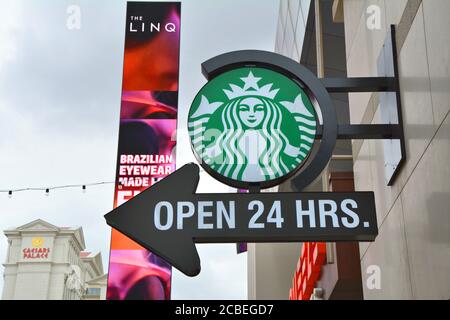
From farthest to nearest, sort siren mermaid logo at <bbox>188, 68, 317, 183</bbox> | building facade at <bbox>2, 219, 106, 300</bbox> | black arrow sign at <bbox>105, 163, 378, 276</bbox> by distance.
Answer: building facade at <bbox>2, 219, 106, 300</bbox>
siren mermaid logo at <bbox>188, 68, 317, 183</bbox>
black arrow sign at <bbox>105, 163, 378, 276</bbox>

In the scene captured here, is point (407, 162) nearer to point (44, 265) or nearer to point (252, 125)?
point (252, 125)

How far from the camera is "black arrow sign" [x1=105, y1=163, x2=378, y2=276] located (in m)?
5.02

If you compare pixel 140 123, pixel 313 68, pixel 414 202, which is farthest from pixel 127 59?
pixel 414 202

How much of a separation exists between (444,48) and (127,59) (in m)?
11.9

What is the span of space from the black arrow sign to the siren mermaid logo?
49 cm

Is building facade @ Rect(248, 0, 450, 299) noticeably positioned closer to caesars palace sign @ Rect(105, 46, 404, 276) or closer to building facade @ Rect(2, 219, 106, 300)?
caesars palace sign @ Rect(105, 46, 404, 276)

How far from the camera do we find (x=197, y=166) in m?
5.28

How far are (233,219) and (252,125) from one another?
1057 millimetres

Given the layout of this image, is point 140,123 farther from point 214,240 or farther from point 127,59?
point 214,240

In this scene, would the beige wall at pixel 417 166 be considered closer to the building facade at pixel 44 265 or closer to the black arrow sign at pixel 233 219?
the black arrow sign at pixel 233 219

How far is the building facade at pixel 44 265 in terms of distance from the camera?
72188 mm

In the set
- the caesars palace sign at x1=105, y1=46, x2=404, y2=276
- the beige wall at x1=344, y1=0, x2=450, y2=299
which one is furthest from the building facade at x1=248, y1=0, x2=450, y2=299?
the caesars palace sign at x1=105, y1=46, x2=404, y2=276

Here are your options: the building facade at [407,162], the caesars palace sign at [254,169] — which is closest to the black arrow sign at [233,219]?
the caesars palace sign at [254,169]

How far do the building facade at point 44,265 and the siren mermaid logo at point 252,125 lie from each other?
220 feet
